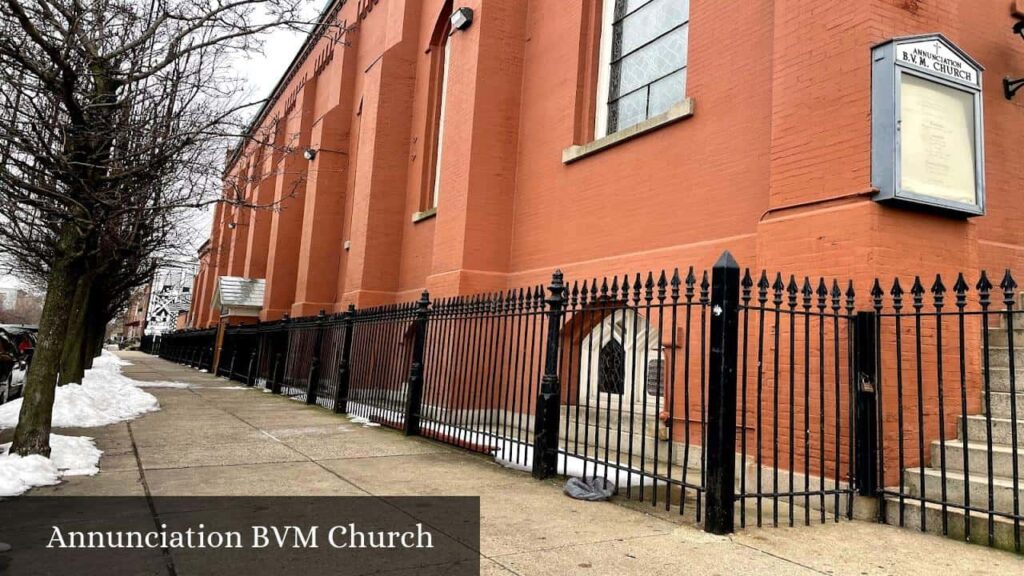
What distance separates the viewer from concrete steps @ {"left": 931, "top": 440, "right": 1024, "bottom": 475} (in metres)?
4.53

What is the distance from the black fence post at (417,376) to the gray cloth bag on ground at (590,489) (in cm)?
331

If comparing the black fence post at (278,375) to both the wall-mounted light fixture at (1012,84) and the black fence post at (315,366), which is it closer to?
the black fence post at (315,366)

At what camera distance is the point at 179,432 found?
8000 mm

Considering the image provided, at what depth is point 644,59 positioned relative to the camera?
9.29 m

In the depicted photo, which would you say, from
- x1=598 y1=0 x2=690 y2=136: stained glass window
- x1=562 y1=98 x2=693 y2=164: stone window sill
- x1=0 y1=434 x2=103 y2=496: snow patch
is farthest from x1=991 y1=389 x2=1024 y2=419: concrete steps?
x1=0 y1=434 x2=103 y2=496: snow patch

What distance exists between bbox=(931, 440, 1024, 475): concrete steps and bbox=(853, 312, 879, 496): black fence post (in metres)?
0.45

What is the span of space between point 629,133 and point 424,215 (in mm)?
6436

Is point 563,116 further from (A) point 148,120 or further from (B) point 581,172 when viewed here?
(A) point 148,120

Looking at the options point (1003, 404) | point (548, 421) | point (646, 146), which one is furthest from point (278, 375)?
point (1003, 404)

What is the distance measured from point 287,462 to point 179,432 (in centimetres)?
268

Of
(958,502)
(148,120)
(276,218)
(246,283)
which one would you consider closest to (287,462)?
(148,120)

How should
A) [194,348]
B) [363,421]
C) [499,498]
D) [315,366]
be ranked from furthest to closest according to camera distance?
[194,348], [315,366], [363,421], [499,498]

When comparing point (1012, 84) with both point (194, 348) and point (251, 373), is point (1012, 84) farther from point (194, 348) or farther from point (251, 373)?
point (194, 348)

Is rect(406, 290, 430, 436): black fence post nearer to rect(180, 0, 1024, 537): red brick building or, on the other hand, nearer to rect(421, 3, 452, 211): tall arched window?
rect(180, 0, 1024, 537): red brick building
